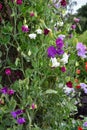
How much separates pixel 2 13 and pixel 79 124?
117 cm

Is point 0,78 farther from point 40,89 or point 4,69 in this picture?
point 40,89

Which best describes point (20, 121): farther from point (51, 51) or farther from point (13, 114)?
point (51, 51)

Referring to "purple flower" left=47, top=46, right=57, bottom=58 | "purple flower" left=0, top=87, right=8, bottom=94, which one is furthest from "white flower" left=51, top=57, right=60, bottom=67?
"purple flower" left=0, top=87, right=8, bottom=94

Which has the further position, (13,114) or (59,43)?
(59,43)

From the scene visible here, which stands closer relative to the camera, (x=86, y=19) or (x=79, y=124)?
(x=79, y=124)

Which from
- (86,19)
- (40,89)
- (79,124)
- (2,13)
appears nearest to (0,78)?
(40,89)

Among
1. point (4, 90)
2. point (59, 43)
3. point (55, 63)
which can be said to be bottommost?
point (4, 90)

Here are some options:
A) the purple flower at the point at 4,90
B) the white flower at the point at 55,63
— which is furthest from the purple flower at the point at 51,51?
the purple flower at the point at 4,90

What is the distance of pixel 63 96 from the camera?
2801 millimetres

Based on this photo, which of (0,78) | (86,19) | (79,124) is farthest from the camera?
(86,19)

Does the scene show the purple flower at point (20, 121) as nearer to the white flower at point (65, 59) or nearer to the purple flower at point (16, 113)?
the purple flower at point (16, 113)

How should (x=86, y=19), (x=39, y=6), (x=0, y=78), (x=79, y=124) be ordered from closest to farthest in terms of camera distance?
(x=0, y=78)
(x=39, y=6)
(x=79, y=124)
(x=86, y=19)

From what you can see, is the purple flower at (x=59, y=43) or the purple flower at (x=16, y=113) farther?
the purple flower at (x=59, y=43)

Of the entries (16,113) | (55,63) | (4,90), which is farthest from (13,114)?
(55,63)
